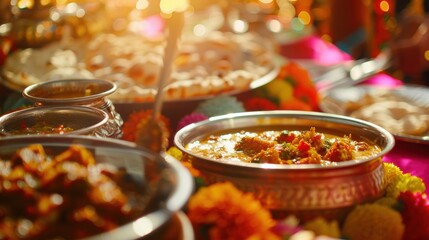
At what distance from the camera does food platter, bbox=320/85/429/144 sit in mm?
1514

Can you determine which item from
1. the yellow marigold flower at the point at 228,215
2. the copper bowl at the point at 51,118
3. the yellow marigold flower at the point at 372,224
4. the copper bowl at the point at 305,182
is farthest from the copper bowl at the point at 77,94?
the yellow marigold flower at the point at 372,224

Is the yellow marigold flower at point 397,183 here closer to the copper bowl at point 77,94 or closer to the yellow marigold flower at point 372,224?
the yellow marigold flower at point 372,224

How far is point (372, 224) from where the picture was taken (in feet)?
2.93

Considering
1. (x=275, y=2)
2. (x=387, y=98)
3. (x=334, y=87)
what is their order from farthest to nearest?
(x=275, y=2)
(x=334, y=87)
(x=387, y=98)

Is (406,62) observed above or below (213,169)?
below

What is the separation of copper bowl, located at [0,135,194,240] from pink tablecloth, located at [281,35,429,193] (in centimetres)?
75

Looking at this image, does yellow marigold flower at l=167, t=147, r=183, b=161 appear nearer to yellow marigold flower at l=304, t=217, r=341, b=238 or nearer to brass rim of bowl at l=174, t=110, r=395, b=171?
brass rim of bowl at l=174, t=110, r=395, b=171

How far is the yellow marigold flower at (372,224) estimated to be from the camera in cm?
89

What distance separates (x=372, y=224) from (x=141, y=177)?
39 centimetres

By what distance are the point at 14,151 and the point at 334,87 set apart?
1.40m

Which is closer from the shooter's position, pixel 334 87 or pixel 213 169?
pixel 213 169

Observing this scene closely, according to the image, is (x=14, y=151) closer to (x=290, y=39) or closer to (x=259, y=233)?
(x=259, y=233)

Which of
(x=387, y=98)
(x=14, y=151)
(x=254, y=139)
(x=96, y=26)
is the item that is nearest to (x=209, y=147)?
(x=254, y=139)

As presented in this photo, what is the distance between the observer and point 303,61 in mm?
2518
